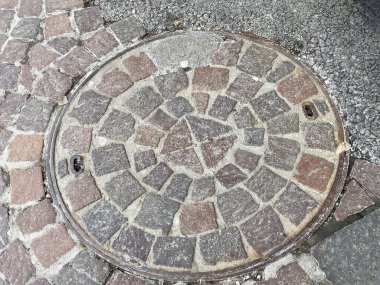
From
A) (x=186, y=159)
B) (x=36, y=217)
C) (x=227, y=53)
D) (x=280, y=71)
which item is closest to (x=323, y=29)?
(x=280, y=71)

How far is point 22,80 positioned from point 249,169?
70.0 inches

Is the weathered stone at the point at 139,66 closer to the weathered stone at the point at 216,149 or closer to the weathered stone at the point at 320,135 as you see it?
the weathered stone at the point at 216,149

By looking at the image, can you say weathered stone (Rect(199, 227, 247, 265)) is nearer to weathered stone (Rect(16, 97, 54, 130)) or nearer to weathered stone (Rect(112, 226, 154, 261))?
weathered stone (Rect(112, 226, 154, 261))

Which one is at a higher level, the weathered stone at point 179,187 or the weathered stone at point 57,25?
the weathered stone at point 57,25

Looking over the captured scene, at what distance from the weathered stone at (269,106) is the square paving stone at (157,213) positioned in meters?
Result: 0.80

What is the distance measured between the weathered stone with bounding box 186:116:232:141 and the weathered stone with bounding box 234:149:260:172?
0.58 ft

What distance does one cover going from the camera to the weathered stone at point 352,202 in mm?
2568

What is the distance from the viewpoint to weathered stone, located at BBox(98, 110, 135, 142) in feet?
9.67

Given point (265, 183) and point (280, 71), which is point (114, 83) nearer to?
point (280, 71)

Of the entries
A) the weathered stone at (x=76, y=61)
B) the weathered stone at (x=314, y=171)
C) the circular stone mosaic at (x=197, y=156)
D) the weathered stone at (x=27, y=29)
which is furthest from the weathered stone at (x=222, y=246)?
the weathered stone at (x=27, y=29)

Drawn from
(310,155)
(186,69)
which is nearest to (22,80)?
(186,69)

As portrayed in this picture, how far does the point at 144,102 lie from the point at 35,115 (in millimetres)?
760

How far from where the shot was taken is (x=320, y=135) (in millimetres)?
2805

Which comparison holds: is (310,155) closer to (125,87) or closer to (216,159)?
(216,159)
